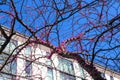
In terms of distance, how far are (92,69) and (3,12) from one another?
2188mm

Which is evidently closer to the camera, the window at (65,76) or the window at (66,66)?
the window at (65,76)

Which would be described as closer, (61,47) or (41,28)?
(41,28)

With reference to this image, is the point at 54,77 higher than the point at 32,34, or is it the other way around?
the point at 54,77

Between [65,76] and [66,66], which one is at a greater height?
[66,66]

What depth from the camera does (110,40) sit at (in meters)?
6.26

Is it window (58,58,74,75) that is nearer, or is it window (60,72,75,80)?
window (60,72,75,80)

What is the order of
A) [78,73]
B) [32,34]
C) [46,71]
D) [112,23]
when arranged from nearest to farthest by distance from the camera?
[112,23]
[32,34]
[46,71]
[78,73]

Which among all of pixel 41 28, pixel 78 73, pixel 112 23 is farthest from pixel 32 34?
pixel 78 73

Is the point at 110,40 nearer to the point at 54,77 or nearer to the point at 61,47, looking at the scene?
the point at 61,47

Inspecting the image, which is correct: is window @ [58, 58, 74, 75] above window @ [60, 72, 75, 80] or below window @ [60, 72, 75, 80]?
above

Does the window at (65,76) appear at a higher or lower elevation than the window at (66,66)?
lower

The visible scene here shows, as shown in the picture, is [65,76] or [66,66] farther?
[66,66]

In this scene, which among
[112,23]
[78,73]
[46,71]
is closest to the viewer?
[112,23]

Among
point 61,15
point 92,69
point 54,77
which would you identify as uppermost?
point 54,77
